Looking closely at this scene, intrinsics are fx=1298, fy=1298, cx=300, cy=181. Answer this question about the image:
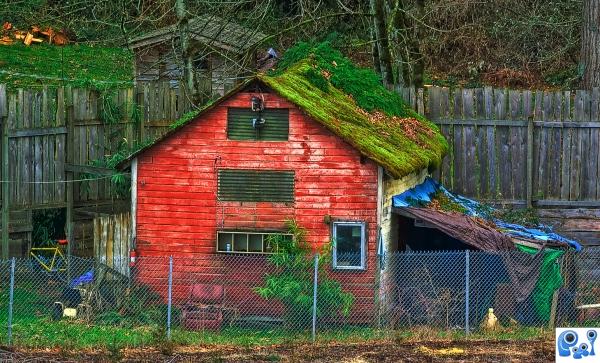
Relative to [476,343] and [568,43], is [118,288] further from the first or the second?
[568,43]

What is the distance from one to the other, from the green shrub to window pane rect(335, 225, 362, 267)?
1.19 ft

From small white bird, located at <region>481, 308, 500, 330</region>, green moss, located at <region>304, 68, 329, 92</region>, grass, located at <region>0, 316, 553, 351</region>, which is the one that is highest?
green moss, located at <region>304, 68, 329, 92</region>

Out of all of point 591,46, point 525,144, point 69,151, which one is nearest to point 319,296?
point 69,151

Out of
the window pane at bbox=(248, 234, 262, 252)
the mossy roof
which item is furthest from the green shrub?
the mossy roof

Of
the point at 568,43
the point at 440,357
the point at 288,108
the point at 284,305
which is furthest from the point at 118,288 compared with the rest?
the point at 568,43

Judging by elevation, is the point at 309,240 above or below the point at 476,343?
above

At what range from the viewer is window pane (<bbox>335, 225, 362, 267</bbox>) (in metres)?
22.6

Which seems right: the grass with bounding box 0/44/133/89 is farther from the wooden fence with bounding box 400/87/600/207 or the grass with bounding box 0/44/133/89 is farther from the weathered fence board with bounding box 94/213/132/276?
the weathered fence board with bounding box 94/213/132/276

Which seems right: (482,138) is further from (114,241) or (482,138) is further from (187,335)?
(187,335)

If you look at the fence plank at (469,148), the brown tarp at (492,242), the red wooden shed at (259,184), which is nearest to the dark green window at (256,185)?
the red wooden shed at (259,184)

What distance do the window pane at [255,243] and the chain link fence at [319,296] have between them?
0.28 metres

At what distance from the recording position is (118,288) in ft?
73.4

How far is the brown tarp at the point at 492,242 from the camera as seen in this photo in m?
22.1

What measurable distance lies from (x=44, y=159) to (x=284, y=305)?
5844 mm
